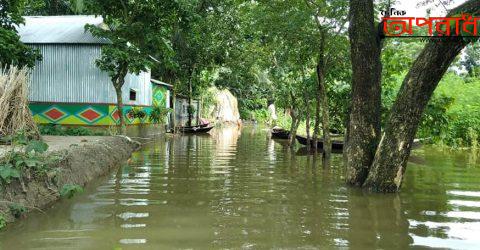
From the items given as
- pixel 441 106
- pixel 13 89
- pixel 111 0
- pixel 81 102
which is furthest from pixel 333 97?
pixel 13 89

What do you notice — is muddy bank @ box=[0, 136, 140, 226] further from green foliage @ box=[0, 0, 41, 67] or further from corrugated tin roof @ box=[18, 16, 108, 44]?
corrugated tin roof @ box=[18, 16, 108, 44]

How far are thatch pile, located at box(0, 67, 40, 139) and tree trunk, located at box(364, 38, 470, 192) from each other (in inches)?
237

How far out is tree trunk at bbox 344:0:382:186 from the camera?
812 centimetres

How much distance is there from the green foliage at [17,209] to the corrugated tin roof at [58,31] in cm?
1116

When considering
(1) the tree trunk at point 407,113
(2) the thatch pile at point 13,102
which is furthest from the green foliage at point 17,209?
(1) the tree trunk at point 407,113

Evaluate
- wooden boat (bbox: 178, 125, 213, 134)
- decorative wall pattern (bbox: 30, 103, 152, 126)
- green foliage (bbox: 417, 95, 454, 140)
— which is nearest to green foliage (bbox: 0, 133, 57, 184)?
green foliage (bbox: 417, 95, 454, 140)

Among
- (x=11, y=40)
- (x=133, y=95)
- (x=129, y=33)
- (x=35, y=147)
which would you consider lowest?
(x=35, y=147)

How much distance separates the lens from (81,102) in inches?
666

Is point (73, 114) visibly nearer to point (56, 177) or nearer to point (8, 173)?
point (56, 177)

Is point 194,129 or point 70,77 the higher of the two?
point 70,77

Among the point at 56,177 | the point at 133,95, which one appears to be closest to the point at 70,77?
the point at 133,95

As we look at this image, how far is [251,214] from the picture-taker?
634 cm

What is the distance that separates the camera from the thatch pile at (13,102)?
315 inches

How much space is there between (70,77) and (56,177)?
35.8ft
